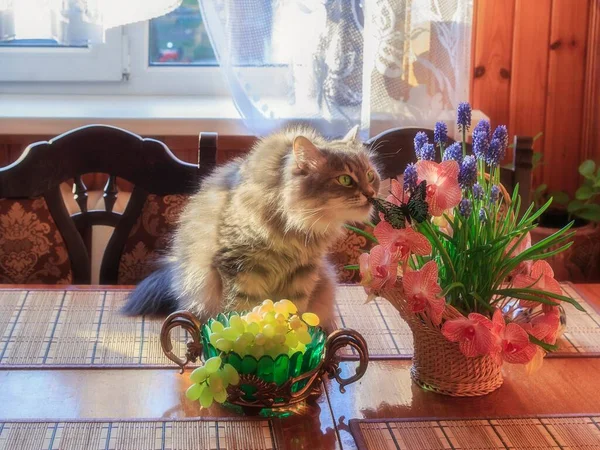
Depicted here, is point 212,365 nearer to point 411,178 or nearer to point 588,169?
point 411,178

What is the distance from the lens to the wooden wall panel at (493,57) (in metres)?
2.26

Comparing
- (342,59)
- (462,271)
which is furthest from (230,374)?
(342,59)

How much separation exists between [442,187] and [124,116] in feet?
4.48

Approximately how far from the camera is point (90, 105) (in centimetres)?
236

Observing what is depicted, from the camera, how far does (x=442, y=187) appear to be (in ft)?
3.46

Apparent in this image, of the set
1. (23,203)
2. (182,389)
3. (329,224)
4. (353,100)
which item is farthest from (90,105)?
(182,389)

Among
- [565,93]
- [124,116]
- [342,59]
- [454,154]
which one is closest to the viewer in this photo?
→ [454,154]

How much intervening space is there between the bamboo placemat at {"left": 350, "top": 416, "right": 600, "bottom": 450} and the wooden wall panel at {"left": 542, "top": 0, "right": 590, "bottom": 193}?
4.70 feet

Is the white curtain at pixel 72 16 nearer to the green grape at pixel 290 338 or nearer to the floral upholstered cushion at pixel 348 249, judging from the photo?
the floral upholstered cushion at pixel 348 249

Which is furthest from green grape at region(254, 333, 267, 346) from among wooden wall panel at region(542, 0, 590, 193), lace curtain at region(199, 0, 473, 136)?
wooden wall panel at region(542, 0, 590, 193)

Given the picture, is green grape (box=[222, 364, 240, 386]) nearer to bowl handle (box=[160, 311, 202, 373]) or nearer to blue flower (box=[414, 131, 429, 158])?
bowl handle (box=[160, 311, 202, 373])

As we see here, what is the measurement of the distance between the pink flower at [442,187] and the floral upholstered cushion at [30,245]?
1.07m

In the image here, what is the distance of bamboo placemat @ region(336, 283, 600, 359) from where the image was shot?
4.31ft

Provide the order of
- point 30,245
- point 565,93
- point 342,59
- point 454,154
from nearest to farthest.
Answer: point 454,154
point 30,245
point 342,59
point 565,93
